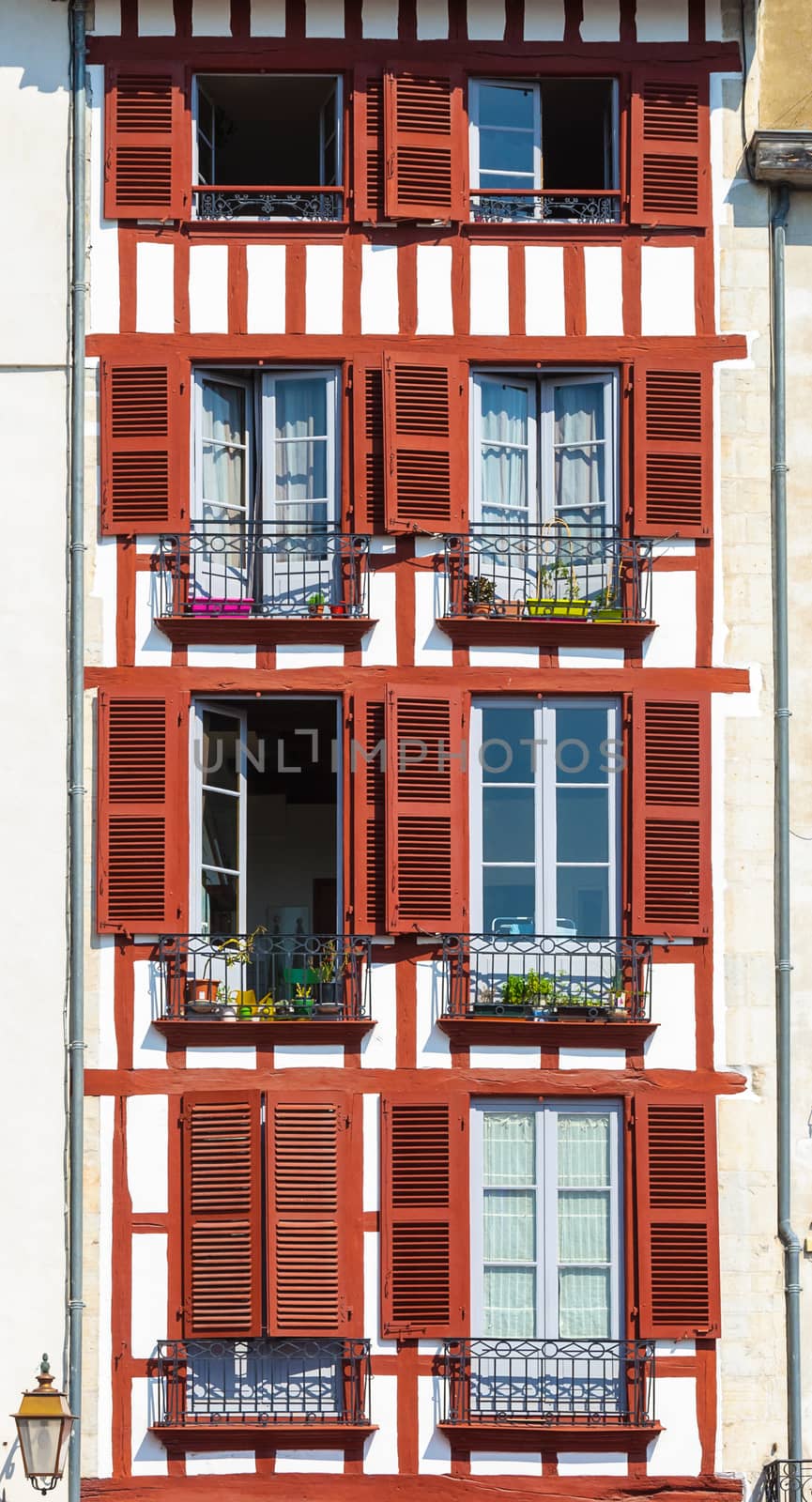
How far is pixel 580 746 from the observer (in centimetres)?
2070

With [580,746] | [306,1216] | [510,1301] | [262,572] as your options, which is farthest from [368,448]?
[510,1301]

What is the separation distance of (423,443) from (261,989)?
4165 millimetres

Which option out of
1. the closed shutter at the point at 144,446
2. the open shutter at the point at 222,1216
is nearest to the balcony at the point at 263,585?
the closed shutter at the point at 144,446

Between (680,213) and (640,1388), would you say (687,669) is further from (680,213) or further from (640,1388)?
(640,1388)

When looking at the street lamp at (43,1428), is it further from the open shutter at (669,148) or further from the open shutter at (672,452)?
the open shutter at (669,148)

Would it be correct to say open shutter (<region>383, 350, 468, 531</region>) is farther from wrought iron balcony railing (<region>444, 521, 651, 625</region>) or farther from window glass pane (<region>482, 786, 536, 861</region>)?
window glass pane (<region>482, 786, 536, 861</region>)

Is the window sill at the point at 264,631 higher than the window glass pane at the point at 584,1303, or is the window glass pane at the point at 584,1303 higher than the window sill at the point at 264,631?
the window sill at the point at 264,631

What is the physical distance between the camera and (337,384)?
21.2m

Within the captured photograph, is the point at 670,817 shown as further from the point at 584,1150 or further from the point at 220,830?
the point at 220,830

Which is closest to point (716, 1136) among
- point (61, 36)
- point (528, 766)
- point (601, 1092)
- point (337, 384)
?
point (601, 1092)

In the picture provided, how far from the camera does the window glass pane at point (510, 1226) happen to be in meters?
20.1

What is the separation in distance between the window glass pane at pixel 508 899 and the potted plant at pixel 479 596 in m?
1.87

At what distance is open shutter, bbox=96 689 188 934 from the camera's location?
2020 centimetres

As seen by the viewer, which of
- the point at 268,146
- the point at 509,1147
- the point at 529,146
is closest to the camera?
the point at 509,1147
